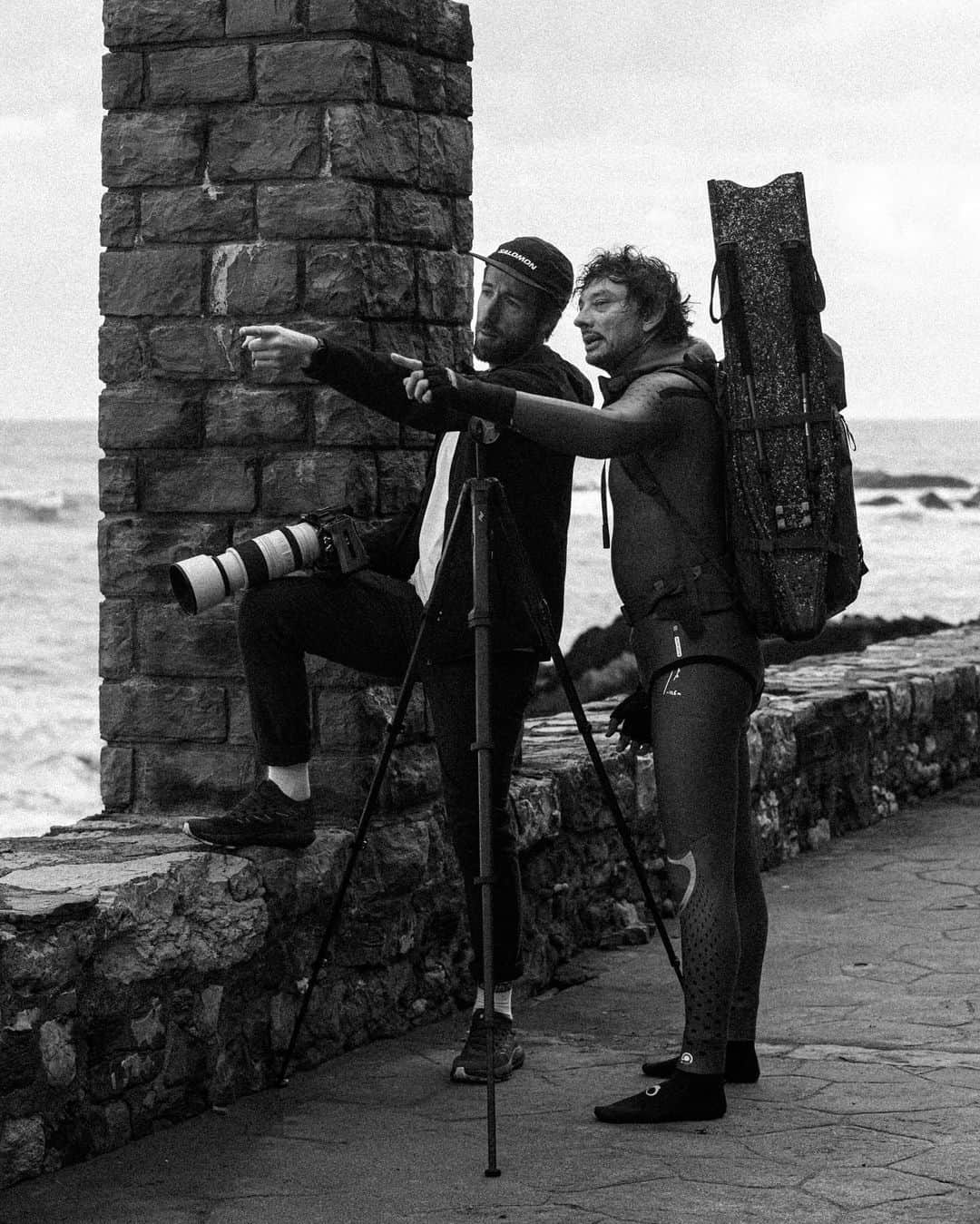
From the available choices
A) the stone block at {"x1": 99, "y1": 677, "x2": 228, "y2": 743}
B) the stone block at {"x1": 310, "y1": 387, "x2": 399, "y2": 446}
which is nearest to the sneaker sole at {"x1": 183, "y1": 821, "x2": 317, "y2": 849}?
the stone block at {"x1": 99, "y1": 677, "x2": 228, "y2": 743}

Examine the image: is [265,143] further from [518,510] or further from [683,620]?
[683,620]

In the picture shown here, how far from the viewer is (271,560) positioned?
4930mm

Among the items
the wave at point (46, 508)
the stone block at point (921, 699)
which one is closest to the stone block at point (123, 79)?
the stone block at point (921, 699)

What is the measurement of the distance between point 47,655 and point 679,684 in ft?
80.4

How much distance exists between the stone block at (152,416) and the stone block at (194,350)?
46 mm

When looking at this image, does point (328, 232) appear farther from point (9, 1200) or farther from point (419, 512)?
point (9, 1200)

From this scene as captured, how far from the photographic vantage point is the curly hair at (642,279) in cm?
466

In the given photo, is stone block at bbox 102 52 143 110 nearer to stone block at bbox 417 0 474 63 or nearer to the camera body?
stone block at bbox 417 0 474 63

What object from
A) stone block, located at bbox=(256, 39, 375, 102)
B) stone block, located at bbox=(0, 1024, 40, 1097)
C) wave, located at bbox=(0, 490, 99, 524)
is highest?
wave, located at bbox=(0, 490, 99, 524)

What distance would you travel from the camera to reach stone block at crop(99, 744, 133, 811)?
5.67 meters

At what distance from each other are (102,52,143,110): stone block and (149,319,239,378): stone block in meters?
0.63

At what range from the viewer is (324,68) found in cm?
536

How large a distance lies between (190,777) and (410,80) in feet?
6.61

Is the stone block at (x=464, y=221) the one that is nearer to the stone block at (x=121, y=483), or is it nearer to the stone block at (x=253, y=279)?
the stone block at (x=253, y=279)
